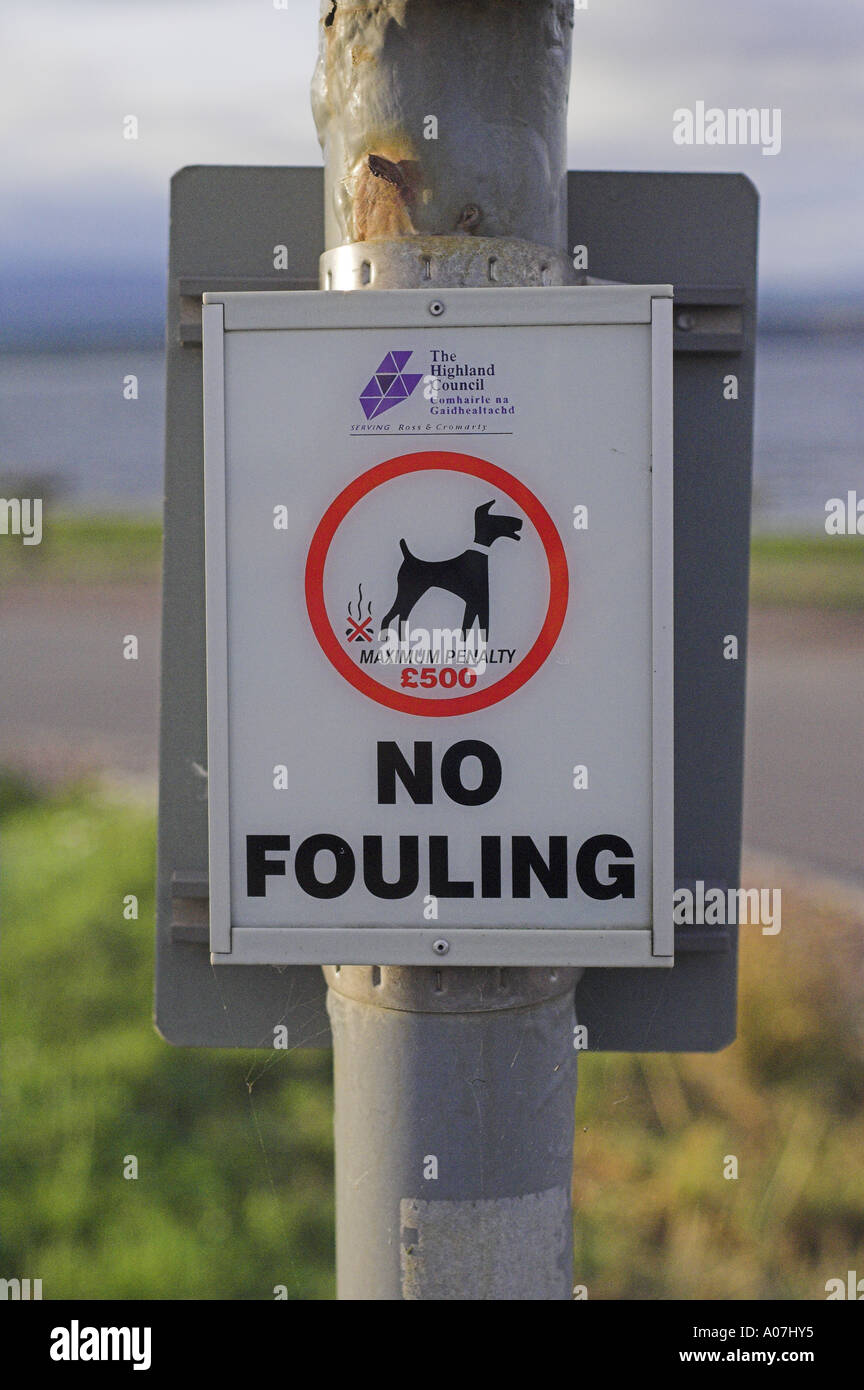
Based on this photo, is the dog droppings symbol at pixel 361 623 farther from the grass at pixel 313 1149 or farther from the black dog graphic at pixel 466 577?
the grass at pixel 313 1149

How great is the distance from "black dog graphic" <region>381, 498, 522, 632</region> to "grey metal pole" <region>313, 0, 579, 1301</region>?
1.02ft

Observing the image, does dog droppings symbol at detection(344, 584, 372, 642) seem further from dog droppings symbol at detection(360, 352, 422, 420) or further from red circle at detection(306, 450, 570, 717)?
dog droppings symbol at detection(360, 352, 422, 420)

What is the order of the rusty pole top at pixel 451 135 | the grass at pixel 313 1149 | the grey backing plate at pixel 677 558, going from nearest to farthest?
the rusty pole top at pixel 451 135
the grey backing plate at pixel 677 558
the grass at pixel 313 1149

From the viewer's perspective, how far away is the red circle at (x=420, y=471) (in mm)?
1528

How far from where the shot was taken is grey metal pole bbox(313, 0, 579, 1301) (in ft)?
4.90

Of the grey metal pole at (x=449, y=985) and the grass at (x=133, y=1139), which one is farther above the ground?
the grey metal pole at (x=449, y=985)

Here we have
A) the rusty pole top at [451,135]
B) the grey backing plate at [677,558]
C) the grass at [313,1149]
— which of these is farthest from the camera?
the grass at [313,1149]

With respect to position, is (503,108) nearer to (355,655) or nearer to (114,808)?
(355,655)

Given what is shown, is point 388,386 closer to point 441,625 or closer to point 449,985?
point 441,625

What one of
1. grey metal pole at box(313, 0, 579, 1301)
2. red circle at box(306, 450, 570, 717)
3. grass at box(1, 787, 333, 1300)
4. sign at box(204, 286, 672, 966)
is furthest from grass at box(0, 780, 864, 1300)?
red circle at box(306, 450, 570, 717)

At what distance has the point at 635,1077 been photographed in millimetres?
4520

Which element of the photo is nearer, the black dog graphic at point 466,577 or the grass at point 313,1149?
the black dog graphic at point 466,577

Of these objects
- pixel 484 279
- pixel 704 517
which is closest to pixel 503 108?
pixel 484 279

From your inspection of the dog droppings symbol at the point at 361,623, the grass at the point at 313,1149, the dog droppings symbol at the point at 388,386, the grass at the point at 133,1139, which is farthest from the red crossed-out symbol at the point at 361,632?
the grass at the point at 313,1149
